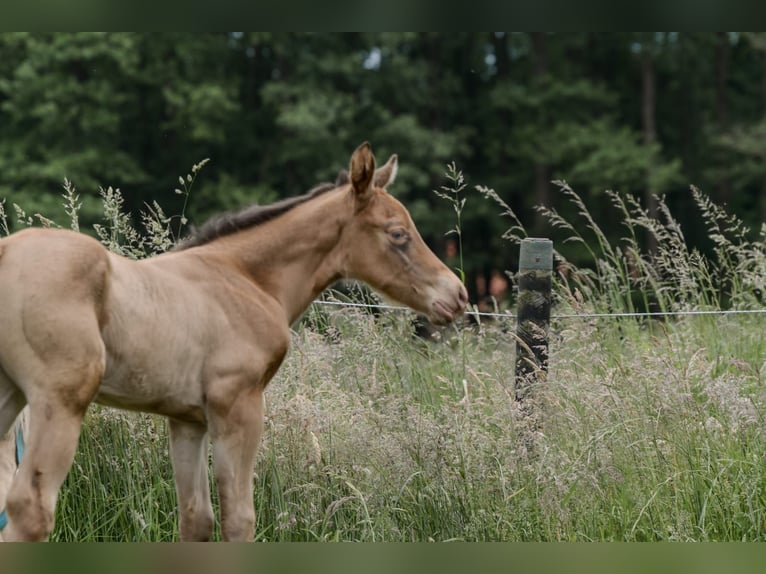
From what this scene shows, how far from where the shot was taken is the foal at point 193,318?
2.93 meters

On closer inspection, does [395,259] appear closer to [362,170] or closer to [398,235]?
[398,235]

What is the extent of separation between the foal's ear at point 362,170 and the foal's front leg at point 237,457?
885 mm

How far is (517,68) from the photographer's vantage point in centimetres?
2795

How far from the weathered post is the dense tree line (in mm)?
15940

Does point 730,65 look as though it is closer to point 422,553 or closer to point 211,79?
point 211,79

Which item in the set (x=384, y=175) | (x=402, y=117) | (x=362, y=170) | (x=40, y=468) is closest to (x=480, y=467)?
(x=384, y=175)

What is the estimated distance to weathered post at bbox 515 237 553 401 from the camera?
17.3ft

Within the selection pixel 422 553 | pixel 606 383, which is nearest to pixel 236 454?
pixel 422 553

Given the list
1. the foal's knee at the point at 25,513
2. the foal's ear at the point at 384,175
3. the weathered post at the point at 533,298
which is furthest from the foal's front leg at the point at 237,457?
the weathered post at the point at 533,298

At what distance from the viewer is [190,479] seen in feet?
11.9

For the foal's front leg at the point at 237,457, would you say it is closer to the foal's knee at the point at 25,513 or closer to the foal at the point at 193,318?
the foal at the point at 193,318

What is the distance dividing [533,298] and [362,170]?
1934 mm

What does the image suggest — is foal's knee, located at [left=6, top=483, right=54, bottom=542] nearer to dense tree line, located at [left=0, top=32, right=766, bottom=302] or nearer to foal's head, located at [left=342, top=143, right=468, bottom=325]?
foal's head, located at [left=342, top=143, right=468, bottom=325]

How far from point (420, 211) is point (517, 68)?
7654 mm
